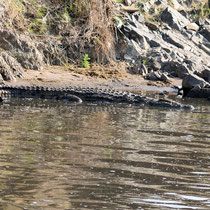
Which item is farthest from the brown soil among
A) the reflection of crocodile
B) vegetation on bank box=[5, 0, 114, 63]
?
the reflection of crocodile

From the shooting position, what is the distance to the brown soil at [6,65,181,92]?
1173 cm

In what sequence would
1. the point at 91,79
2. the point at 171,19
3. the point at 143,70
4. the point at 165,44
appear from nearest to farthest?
the point at 91,79, the point at 143,70, the point at 165,44, the point at 171,19

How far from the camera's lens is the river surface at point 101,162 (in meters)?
3.32

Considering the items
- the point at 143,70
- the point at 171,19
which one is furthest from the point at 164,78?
the point at 171,19

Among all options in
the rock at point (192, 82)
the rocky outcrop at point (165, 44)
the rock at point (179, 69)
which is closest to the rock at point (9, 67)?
the rocky outcrop at point (165, 44)

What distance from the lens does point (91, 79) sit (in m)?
12.4

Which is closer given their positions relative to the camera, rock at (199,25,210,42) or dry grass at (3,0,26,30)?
dry grass at (3,0,26,30)

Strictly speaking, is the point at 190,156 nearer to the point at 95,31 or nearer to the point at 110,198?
the point at 110,198

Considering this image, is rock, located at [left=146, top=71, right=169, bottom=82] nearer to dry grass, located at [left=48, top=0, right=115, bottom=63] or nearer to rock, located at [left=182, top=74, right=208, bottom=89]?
dry grass, located at [left=48, top=0, right=115, bottom=63]

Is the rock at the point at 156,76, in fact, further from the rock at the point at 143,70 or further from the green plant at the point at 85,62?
the green plant at the point at 85,62

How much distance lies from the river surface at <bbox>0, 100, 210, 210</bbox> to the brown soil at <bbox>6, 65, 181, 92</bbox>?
3.99 metres

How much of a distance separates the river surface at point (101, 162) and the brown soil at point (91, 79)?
13.1ft

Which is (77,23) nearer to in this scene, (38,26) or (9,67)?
(38,26)

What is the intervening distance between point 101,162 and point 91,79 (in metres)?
8.17
